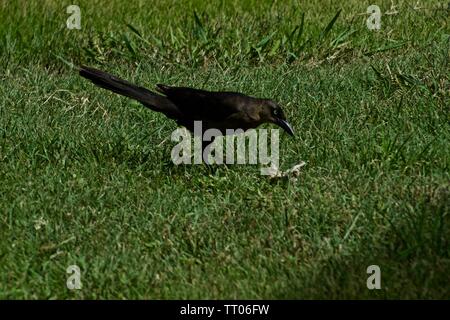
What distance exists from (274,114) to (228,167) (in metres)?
0.42

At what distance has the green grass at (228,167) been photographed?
17.6 feet

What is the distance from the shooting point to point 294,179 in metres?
6.42

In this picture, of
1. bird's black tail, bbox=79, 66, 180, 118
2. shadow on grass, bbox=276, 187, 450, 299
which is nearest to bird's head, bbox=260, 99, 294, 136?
bird's black tail, bbox=79, 66, 180, 118

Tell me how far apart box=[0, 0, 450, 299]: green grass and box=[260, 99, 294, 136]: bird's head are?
0.17 metres

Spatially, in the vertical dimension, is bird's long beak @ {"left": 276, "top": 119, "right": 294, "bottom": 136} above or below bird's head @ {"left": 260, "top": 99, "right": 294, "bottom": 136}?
below

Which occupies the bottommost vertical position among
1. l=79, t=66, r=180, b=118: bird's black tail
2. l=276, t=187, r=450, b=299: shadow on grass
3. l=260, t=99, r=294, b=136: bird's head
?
l=276, t=187, r=450, b=299: shadow on grass

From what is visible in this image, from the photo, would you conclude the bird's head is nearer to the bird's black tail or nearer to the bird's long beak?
the bird's long beak

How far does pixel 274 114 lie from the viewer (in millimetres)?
6840

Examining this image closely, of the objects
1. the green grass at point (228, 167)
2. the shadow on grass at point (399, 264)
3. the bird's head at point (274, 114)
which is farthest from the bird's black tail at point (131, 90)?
the shadow on grass at point (399, 264)

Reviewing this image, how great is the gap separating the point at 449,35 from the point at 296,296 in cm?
400

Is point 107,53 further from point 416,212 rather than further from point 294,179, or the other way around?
point 416,212

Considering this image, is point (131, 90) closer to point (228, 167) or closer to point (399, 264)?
point (228, 167)

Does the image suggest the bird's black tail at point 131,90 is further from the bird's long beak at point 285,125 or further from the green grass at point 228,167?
the bird's long beak at point 285,125

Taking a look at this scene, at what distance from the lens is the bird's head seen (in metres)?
6.82
